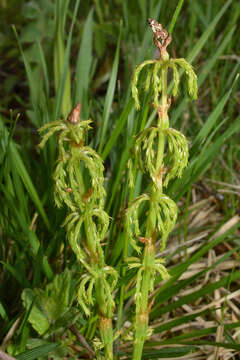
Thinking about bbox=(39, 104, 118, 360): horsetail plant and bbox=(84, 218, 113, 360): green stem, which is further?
bbox=(84, 218, 113, 360): green stem

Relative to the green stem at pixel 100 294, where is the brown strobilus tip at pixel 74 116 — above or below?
above

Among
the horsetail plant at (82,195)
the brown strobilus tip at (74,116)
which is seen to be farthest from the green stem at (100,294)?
the brown strobilus tip at (74,116)

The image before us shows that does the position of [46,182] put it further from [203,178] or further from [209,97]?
[209,97]

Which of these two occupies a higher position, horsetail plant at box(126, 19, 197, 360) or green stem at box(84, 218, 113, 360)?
horsetail plant at box(126, 19, 197, 360)

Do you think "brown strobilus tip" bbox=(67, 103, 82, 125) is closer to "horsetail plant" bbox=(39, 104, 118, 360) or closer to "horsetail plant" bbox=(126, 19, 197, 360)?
"horsetail plant" bbox=(39, 104, 118, 360)

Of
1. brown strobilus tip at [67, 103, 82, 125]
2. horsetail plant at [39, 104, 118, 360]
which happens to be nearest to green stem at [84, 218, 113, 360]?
horsetail plant at [39, 104, 118, 360]

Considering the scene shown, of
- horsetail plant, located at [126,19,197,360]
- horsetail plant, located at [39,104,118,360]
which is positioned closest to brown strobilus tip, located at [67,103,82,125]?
horsetail plant, located at [39,104,118,360]

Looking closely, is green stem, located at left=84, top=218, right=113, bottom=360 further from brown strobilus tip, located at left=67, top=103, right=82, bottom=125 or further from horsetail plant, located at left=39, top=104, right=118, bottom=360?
Answer: brown strobilus tip, located at left=67, top=103, right=82, bottom=125

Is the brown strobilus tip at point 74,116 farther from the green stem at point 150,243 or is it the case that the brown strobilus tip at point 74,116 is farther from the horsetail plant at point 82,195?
the green stem at point 150,243

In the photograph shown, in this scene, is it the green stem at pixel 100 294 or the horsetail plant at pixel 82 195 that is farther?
the green stem at pixel 100 294

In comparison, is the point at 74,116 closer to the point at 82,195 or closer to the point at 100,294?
the point at 82,195

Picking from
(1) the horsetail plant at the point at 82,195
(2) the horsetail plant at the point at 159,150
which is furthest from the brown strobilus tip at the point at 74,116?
(2) the horsetail plant at the point at 159,150
